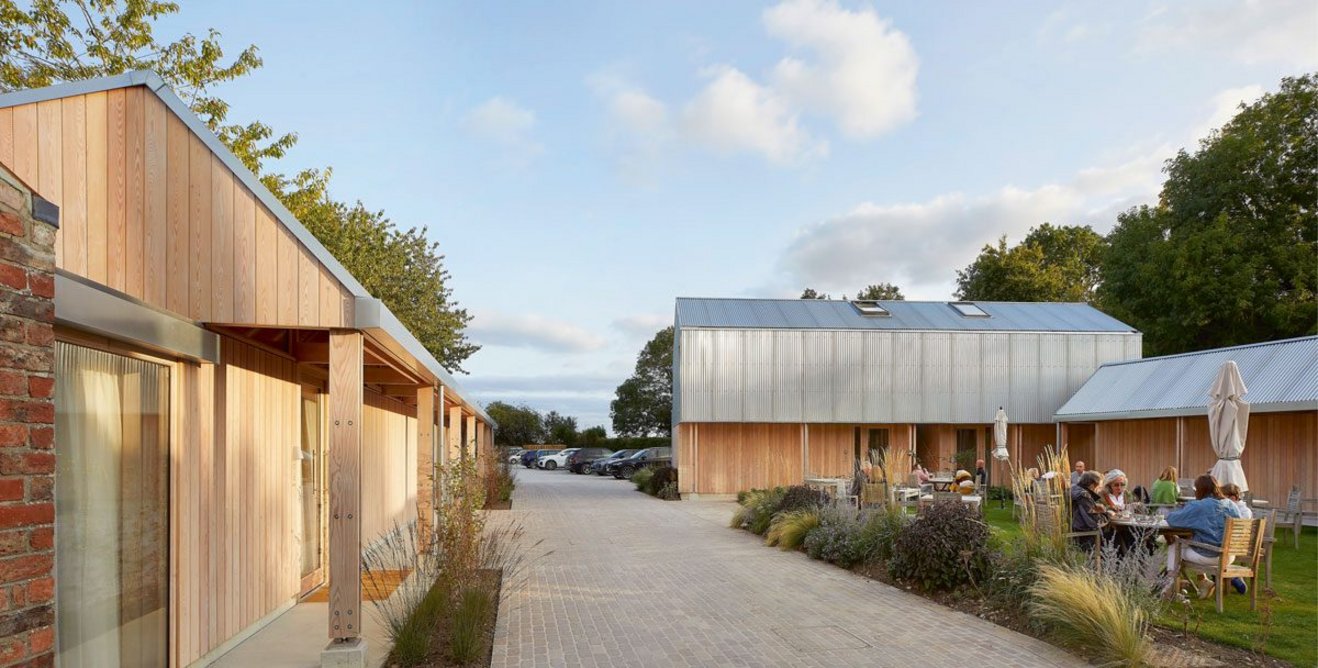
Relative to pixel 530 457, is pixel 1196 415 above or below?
above

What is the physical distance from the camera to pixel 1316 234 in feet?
101

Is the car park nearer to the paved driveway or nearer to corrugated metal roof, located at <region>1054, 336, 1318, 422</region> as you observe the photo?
corrugated metal roof, located at <region>1054, 336, 1318, 422</region>

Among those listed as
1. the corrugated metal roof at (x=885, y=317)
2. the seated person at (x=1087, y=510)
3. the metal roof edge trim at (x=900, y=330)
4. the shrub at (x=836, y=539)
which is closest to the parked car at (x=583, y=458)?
the corrugated metal roof at (x=885, y=317)

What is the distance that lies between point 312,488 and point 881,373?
65.7ft

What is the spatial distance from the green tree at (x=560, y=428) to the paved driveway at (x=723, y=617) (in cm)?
5111

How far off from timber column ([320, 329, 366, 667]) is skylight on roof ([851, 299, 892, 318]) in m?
23.5

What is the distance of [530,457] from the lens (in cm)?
5659

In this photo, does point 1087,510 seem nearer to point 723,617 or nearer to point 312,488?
point 723,617

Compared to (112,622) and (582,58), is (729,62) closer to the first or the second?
(582,58)

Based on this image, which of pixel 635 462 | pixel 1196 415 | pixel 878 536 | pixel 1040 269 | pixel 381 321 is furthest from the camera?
pixel 1040 269

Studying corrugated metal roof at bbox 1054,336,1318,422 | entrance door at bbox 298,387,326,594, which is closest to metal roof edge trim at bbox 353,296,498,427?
entrance door at bbox 298,387,326,594

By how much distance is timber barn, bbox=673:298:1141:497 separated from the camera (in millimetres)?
26094

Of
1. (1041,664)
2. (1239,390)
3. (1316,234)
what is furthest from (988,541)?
(1316,234)

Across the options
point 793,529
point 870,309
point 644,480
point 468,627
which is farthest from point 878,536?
point 644,480
